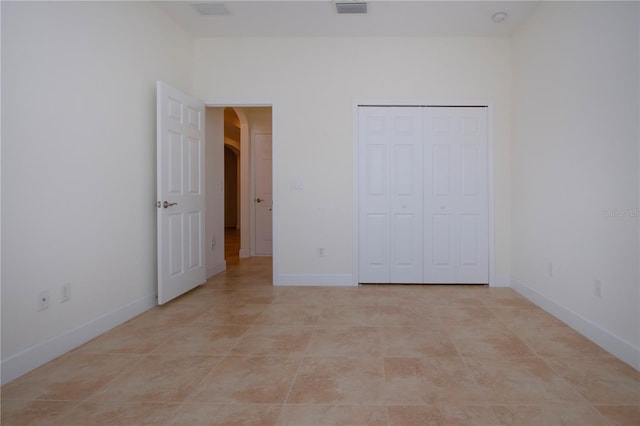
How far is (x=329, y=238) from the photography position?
3996 millimetres

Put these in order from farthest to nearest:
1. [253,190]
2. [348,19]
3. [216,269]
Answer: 1. [253,190]
2. [216,269]
3. [348,19]

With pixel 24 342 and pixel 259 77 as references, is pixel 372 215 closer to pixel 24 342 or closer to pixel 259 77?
pixel 259 77

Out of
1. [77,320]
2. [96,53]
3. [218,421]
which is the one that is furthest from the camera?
[96,53]

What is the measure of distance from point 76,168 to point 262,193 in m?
3.96

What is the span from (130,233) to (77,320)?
0.78m

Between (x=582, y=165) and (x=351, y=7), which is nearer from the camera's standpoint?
(x=582, y=165)

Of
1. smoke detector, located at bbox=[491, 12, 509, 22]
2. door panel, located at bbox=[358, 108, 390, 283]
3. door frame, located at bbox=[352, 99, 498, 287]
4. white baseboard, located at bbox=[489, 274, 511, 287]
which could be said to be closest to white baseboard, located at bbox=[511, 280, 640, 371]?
white baseboard, located at bbox=[489, 274, 511, 287]

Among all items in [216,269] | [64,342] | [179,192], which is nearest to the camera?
[64,342]

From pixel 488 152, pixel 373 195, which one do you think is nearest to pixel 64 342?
pixel 373 195

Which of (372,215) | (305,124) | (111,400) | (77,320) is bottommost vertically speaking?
(111,400)

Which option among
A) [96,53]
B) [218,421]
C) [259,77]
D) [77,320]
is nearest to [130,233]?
[77,320]

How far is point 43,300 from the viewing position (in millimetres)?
2109

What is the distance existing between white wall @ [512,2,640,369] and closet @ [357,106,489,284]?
0.46m

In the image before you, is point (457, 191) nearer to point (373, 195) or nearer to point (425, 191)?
point (425, 191)
